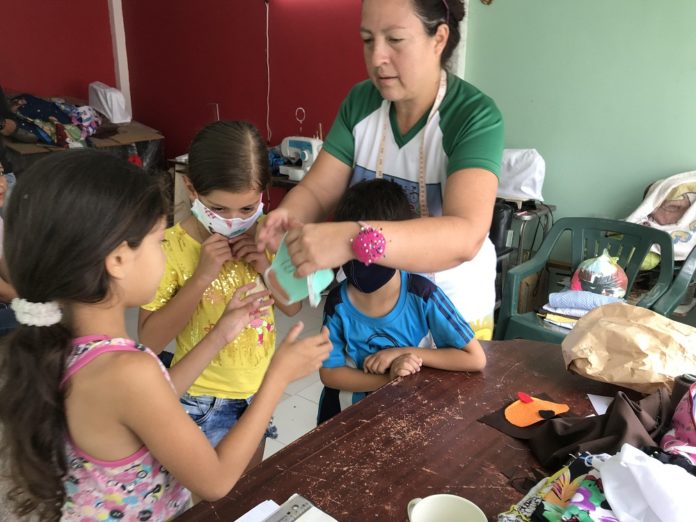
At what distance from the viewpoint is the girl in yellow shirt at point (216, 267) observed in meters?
1.43

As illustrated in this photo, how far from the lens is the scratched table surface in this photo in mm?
974

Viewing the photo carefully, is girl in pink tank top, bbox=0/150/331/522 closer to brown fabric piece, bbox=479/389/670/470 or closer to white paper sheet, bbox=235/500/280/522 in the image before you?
white paper sheet, bbox=235/500/280/522

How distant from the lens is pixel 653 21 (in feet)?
10.3

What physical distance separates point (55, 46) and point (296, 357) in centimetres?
575

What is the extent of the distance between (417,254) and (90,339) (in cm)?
63

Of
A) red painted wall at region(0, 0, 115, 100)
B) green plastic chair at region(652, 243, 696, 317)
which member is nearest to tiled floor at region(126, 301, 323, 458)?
green plastic chair at region(652, 243, 696, 317)

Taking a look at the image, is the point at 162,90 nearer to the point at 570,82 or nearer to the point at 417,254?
the point at 570,82

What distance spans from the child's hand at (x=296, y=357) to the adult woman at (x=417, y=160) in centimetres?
14

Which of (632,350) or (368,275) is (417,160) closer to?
(368,275)

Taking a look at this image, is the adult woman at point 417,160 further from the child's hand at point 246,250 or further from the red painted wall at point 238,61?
the red painted wall at point 238,61

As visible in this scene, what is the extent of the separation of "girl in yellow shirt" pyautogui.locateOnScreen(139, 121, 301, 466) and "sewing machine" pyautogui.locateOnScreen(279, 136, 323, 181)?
8.02 ft

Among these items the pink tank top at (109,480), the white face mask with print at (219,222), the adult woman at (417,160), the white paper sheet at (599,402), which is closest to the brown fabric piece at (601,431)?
the white paper sheet at (599,402)

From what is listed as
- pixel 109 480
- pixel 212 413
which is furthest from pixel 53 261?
pixel 212 413

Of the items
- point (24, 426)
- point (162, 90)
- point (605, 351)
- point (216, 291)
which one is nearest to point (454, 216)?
point (605, 351)
